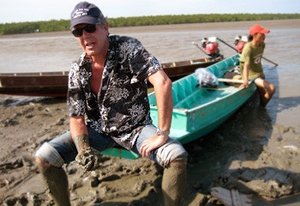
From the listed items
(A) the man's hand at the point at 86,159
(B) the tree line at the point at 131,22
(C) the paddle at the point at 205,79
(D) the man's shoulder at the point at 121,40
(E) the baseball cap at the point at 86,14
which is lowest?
(B) the tree line at the point at 131,22

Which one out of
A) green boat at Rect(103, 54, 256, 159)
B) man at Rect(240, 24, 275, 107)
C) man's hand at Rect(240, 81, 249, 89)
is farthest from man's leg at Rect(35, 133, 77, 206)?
man at Rect(240, 24, 275, 107)

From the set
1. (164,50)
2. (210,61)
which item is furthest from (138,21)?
(210,61)

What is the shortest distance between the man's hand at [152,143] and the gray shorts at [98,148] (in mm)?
32

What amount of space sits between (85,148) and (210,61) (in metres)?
8.32

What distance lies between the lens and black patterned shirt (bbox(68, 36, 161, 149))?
11.3 ft

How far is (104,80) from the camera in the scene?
353cm

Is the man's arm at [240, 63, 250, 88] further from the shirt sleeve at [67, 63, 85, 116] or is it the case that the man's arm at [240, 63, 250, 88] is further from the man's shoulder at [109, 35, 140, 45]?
the shirt sleeve at [67, 63, 85, 116]

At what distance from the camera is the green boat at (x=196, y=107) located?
5.06 m

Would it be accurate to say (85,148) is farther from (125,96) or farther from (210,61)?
(210,61)

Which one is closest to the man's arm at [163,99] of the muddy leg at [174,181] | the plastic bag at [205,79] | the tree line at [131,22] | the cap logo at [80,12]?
the muddy leg at [174,181]

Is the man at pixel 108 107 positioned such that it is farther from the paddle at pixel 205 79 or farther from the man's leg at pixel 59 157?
the paddle at pixel 205 79

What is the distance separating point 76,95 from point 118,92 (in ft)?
1.41

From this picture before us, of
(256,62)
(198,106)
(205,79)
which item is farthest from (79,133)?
(256,62)

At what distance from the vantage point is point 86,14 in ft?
10.8
